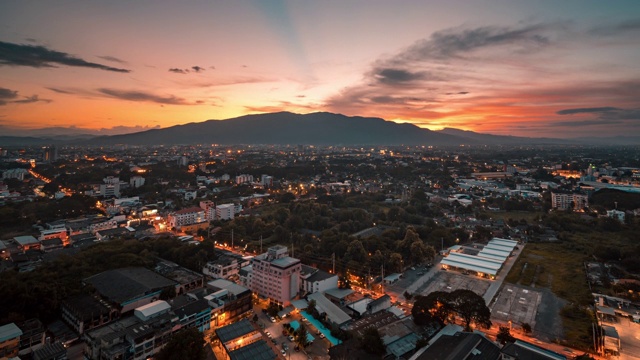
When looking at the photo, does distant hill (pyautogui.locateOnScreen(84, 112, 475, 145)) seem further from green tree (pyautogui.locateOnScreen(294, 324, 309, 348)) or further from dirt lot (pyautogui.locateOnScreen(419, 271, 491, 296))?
green tree (pyautogui.locateOnScreen(294, 324, 309, 348))

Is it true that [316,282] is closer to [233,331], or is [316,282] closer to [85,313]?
[233,331]

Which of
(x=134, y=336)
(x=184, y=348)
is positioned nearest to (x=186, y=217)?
(x=134, y=336)

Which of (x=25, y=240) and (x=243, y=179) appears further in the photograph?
(x=243, y=179)

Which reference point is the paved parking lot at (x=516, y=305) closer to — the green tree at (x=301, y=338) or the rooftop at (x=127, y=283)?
the green tree at (x=301, y=338)

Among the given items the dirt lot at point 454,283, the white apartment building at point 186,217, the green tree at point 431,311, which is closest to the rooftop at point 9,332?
the green tree at point 431,311

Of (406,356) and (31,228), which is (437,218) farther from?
(31,228)

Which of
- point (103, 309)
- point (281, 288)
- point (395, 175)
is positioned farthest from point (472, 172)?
point (103, 309)

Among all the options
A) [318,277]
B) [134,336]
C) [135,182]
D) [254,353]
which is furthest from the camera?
[135,182]

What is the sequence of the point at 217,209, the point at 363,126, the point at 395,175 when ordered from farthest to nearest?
the point at 363,126, the point at 395,175, the point at 217,209
